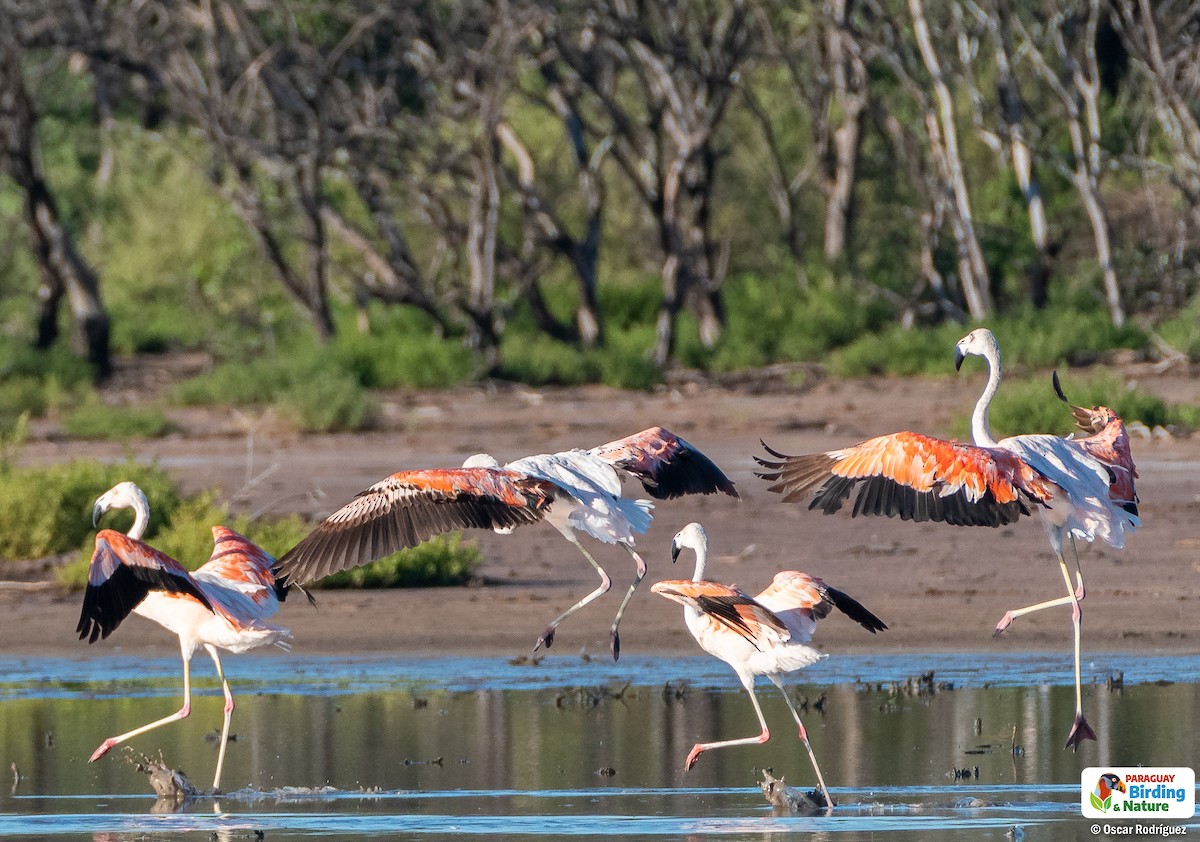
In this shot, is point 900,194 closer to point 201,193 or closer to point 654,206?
point 654,206

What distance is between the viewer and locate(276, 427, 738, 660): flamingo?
7.54m

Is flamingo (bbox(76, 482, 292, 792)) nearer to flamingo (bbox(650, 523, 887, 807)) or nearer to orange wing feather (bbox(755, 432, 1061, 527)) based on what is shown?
flamingo (bbox(650, 523, 887, 807))

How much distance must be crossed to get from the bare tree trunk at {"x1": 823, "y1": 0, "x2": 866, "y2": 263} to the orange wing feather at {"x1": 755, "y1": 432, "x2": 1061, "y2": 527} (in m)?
18.4

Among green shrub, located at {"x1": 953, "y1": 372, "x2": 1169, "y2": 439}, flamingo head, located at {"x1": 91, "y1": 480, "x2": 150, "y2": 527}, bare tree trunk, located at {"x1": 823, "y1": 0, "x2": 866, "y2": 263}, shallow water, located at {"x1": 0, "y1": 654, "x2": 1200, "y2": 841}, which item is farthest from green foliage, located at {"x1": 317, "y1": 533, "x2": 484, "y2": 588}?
bare tree trunk, located at {"x1": 823, "y1": 0, "x2": 866, "y2": 263}

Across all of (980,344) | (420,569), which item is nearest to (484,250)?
(420,569)

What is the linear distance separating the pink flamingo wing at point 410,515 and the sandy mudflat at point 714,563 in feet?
11.2

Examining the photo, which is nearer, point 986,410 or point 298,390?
point 986,410

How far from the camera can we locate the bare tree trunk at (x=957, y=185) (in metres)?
24.8

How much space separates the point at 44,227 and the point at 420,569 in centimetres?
1275

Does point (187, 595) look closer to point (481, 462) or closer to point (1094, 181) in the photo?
point (481, 462)

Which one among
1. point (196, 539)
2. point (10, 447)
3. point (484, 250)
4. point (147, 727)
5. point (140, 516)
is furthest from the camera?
point (484, 250)

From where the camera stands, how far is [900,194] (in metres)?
32.0

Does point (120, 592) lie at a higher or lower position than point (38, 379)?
higher

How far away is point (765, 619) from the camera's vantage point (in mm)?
7266
